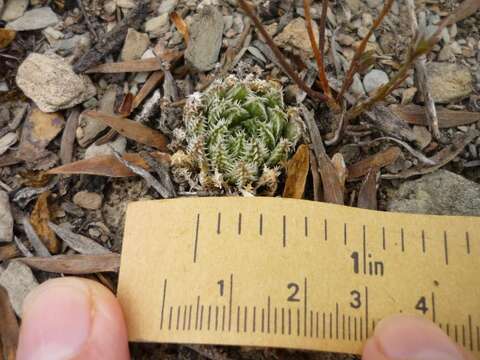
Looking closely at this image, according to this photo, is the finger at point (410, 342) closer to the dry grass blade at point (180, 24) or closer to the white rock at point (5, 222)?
the white rock at point (5, 222)

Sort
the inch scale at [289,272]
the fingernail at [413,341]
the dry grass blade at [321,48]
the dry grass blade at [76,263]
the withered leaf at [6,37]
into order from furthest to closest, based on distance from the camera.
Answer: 1. the withered leaf at [6,37]
2. the dry grass blade at [76,263]
3. the dry grass blade at [321,48]
4. the inch scale at [289,272]
5. the fingernail at [413,341]

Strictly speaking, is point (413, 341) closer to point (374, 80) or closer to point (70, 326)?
point (70, 326)

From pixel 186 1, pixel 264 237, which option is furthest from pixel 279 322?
pixel 186 1

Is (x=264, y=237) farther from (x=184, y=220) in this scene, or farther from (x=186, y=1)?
(x=186, y=1)

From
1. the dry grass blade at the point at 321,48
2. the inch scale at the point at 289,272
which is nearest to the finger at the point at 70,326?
the inch scale at the point at 289,272

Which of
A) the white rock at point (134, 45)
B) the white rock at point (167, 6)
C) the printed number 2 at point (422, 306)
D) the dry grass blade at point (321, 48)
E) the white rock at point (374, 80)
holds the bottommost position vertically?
the printed number 2 at point (422, 306)

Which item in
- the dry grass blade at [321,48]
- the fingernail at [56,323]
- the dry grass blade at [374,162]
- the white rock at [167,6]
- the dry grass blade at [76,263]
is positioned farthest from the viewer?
the white rock at [167,6]
